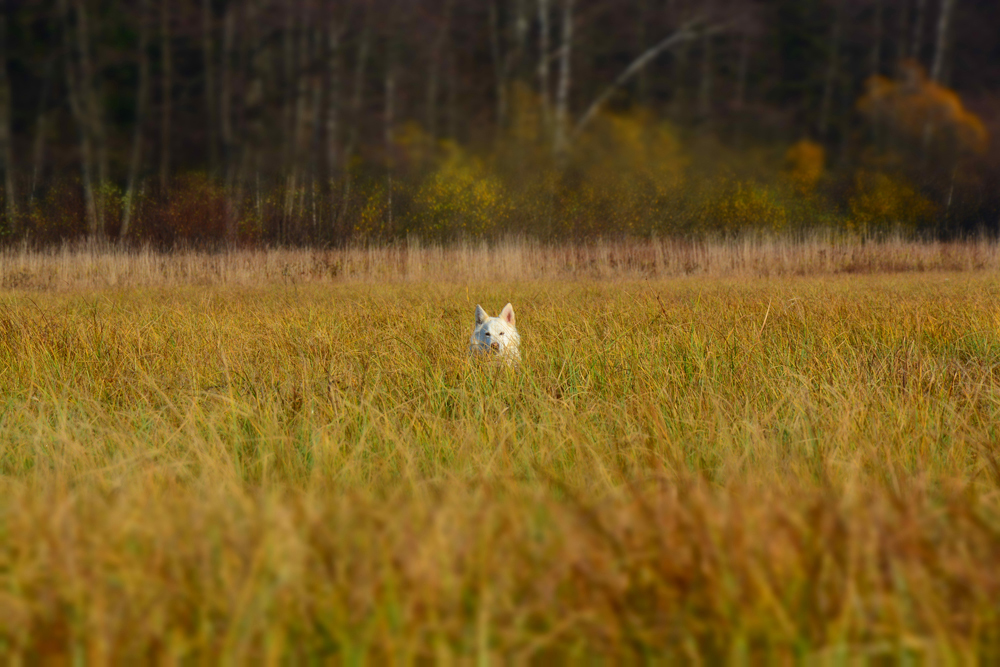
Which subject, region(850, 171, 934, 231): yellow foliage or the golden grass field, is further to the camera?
region(850, 171, 934, 231): yellow foliage

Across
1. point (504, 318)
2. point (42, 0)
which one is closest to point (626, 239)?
point (504, 318)

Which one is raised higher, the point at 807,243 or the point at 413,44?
the point at 413,44

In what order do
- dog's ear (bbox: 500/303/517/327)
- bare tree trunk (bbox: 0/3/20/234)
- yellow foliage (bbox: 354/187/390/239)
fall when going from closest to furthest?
dog's ear (bbox: 500/303/517/327)
yellow foliage (bbox: 354/187/390/239)
bare tree trunk (bbox: 0/3/20/234)

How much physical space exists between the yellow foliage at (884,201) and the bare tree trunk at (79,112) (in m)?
18.8

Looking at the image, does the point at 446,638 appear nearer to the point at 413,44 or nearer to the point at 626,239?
the point at 626,239

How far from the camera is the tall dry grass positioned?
11406 millimetres

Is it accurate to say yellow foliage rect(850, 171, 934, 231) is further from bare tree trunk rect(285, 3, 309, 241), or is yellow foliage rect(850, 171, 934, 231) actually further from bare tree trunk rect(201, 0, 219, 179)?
bare tree trunk rect(201, 0, 219, 179)

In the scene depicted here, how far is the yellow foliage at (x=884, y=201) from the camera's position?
714 inches

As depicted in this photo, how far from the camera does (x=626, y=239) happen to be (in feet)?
49.3

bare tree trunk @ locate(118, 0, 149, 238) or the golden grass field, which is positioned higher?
bare tree trunk @ locate(118, 0, 149, 238)

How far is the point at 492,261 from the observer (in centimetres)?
1241

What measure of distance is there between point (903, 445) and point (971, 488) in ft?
1.86

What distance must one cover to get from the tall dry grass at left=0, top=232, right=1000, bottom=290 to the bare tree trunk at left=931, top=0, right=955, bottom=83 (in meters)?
3.19

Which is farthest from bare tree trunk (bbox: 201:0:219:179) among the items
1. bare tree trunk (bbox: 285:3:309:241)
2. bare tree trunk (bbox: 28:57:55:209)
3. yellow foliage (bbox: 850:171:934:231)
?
yellow foliage (bbox: 850:171:934:231)
